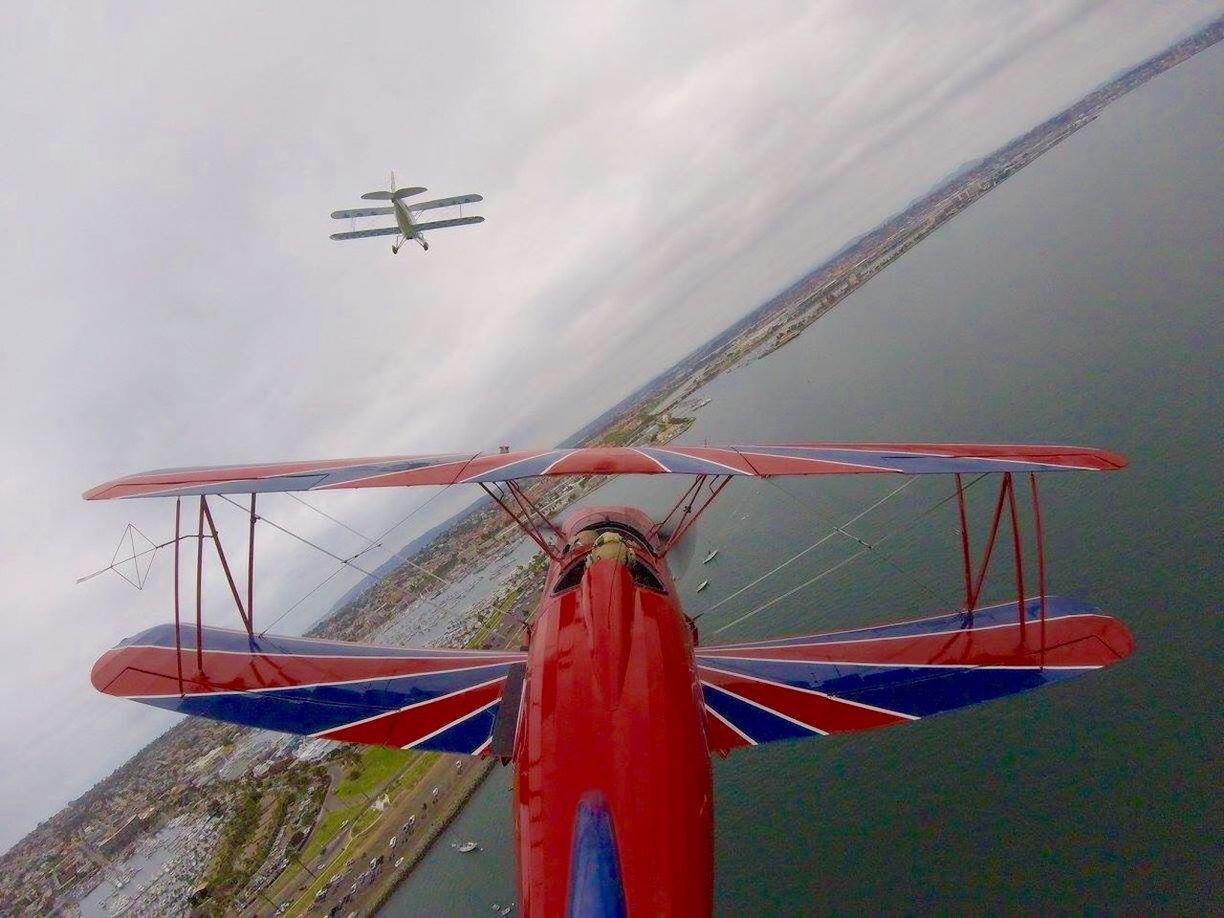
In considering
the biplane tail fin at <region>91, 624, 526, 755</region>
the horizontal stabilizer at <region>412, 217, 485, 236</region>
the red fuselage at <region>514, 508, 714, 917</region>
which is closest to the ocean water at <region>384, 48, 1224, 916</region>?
the biplane tail fin at <region>91, 624, 526, 755</region>

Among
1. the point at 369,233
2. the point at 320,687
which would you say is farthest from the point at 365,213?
the point at 320,687

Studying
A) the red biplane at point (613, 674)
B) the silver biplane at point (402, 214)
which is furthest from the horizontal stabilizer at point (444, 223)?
the red biplane at point (613, 674)

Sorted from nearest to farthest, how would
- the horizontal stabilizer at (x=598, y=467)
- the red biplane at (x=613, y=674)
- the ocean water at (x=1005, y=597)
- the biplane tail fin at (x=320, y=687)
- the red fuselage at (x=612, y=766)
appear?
the red fuselage at (x=612, y=766) → the red biplane at (x=613, y=674) → the horizontal stabilizer at (x=598, y=467) → the biplane tail fin at (x=320, y=687) → the ocean water at (x=1005, y=597)

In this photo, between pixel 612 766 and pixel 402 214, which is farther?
pixel 402 214

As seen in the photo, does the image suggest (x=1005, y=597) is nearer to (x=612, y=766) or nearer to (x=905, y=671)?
(x=905, y=671)

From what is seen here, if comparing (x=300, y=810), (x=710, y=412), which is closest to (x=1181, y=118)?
(x=710, y=412)

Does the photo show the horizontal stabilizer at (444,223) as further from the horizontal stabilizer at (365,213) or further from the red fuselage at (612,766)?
the red fuselage at (612,766)

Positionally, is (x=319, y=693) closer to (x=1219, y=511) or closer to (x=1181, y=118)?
(x=1219, y=511)
